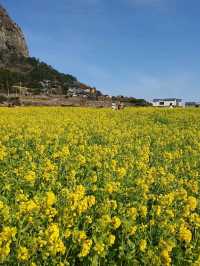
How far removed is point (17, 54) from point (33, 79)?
2738 centimetres

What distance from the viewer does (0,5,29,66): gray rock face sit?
125562 millimetres

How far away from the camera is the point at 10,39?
132m

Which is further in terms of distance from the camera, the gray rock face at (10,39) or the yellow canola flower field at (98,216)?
the gray rock face at (10,39)

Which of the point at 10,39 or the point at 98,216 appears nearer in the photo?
the point at 98,216

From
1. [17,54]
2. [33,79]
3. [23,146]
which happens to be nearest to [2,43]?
[17,54]

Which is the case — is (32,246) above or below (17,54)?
below

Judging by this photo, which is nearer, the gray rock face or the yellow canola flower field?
the yellow canola flower field

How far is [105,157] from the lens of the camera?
361 inches

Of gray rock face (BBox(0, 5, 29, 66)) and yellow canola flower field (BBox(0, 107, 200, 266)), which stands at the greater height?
gray rock face (BBox(0, 5, 29, 66))

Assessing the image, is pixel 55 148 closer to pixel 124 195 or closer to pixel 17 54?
pixel 124 195

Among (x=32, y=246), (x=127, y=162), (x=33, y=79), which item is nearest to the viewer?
(x=32, y=246)

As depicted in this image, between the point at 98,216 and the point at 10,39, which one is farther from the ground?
the point at 10,39

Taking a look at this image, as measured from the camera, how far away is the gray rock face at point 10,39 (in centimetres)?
12556

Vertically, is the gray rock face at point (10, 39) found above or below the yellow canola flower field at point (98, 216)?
above
